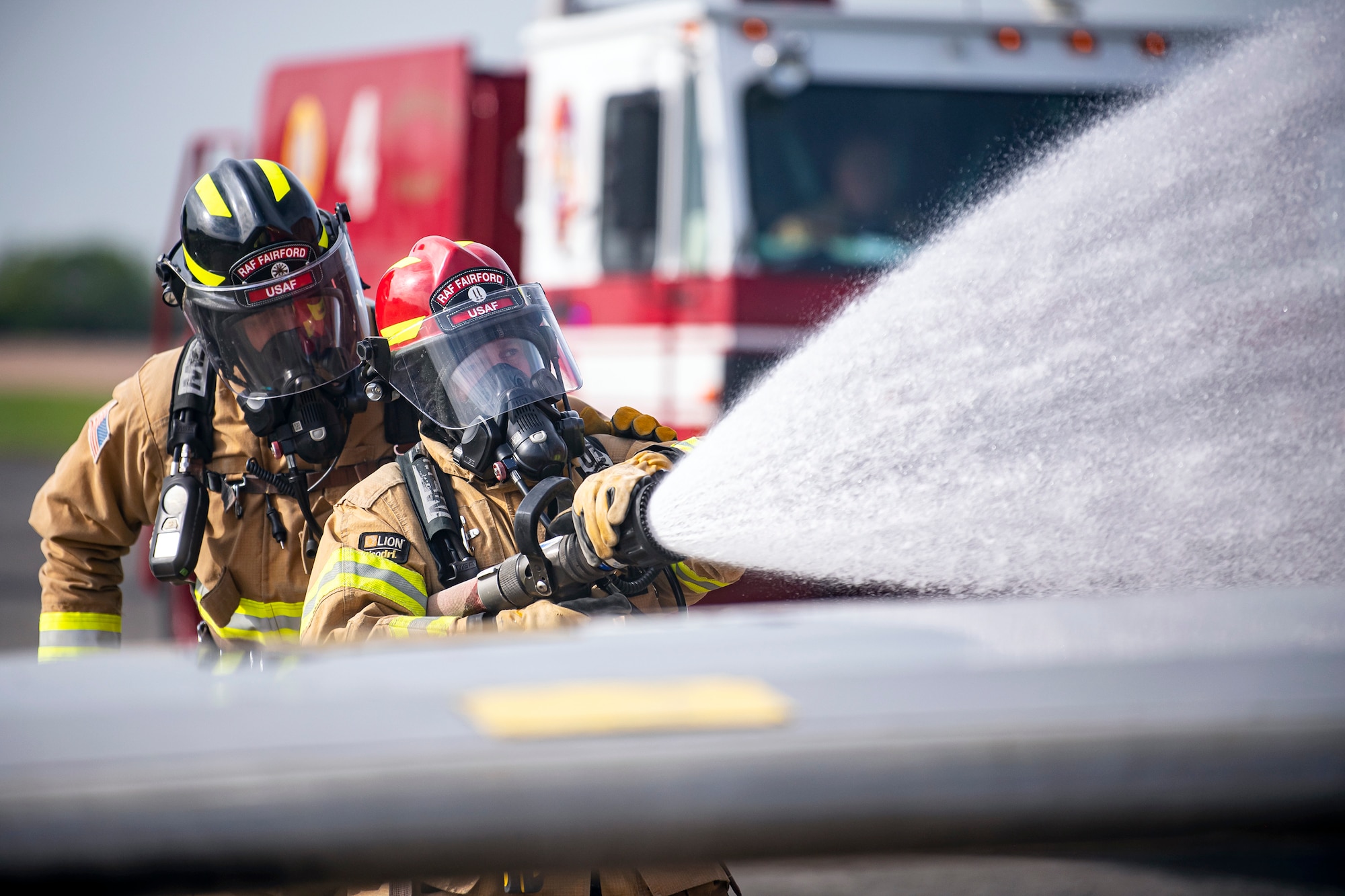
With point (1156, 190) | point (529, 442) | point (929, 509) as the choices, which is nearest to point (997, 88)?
point (1156, 190)

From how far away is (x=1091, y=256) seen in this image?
3018 millimetres

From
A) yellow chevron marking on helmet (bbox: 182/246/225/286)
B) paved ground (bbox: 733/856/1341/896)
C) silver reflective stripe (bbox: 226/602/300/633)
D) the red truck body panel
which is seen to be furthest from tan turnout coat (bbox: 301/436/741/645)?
the red truck body panel

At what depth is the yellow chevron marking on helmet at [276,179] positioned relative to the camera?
2.87m

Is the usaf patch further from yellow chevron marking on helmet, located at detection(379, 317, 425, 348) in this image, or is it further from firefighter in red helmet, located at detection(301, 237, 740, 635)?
yellow chevron marking on helmet, located at detection(379, 317, 425, 348)

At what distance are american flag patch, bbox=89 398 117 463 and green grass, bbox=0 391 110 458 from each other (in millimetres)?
24071

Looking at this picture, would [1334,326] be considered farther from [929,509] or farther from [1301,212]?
[929,509]

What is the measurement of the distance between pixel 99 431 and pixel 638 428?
1334mm

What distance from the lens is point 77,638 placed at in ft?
9.80

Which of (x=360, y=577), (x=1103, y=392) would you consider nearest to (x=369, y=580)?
(x=360, y=577)

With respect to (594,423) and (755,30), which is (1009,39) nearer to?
(755,30)

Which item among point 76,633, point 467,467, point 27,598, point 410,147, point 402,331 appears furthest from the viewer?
point 27,598

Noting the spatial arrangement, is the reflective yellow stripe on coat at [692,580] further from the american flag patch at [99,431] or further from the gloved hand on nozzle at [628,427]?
the american flag patch at [99,431]

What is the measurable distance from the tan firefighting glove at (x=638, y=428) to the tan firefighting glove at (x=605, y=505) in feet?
1.69

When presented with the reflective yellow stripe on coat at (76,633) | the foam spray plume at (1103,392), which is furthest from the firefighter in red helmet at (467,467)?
the reflective yellow stripe on coat at (76,633)
